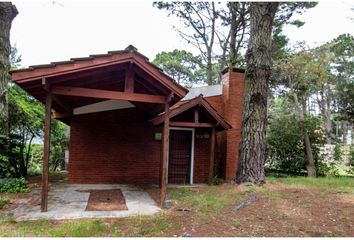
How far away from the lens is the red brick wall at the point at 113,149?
906cm

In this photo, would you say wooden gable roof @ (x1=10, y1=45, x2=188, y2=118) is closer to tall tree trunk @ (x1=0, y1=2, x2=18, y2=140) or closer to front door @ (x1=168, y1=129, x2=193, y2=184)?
tall tree trunk @ (x1=0, y1=2, x2=18, y2=140)

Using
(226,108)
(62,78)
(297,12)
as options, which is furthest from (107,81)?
(297,12)

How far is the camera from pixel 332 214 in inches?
200

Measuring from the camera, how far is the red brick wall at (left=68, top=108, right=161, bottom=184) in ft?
29.7

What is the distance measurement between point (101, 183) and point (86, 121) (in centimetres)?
212

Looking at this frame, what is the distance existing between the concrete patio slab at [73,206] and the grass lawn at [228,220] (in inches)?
11.6

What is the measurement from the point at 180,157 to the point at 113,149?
2378 mm

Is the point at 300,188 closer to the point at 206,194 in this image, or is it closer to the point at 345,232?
the point at 206,194

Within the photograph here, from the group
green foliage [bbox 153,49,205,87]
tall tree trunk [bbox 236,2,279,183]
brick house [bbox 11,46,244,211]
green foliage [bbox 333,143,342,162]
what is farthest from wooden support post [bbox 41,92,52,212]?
green foliage [bbox 153,49,205,87]

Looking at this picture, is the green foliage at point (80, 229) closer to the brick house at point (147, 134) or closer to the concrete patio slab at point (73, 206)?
the concrete patio slab at point (73, 206)

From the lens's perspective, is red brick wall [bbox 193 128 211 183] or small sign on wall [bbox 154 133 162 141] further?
red brick wall [bbox 193 128 211 183]

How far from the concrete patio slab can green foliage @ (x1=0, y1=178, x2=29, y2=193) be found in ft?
1.03

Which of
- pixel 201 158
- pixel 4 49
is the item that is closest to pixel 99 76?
pixel 4 49

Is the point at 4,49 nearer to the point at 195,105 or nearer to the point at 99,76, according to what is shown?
the point at 99,76
